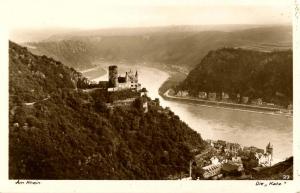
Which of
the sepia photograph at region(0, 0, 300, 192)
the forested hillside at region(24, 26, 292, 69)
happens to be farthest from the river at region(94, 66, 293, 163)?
the forested hillside at region(24, 26, 292, 69)

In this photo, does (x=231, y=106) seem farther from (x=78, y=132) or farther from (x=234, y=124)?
(x=78, y=132)

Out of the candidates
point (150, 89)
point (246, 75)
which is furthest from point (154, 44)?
point (246, 75)

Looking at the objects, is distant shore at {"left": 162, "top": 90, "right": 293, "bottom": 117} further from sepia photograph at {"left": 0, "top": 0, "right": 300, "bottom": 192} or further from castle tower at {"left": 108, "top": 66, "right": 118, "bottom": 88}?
castle tower at {"left": 108, "top": 66, "right": 118, "bottom": 88}

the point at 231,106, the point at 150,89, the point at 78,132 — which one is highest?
the point at 150,89

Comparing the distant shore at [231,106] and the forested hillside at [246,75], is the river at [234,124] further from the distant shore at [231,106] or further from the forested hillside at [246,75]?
the forested hillside at [246,75]

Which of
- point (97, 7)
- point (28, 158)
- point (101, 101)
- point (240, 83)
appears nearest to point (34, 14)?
point (97, 7)
